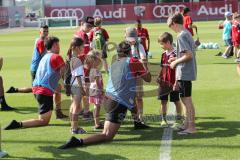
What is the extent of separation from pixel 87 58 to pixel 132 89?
1.13 m

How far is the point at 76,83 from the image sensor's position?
8.67 meters

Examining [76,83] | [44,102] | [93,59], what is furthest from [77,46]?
[44,102]

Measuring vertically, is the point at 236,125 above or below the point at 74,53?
below

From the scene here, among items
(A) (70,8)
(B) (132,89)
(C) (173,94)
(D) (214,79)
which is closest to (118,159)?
(B) (132,89)

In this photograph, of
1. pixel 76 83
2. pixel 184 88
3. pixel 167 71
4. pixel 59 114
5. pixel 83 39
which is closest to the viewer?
pixel 184 88

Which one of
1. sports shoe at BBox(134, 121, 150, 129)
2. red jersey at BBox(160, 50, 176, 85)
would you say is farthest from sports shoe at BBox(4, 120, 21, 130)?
red jersey at BBox(160, 50, 176, 85)

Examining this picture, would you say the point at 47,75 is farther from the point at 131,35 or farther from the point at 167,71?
the point at 167,71

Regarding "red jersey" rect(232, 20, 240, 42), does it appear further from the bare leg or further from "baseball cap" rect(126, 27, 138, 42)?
the bare leg

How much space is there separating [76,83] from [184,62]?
1810 millimetres

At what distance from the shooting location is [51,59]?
28.6 feet

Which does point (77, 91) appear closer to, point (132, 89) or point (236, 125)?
point (132, 89)

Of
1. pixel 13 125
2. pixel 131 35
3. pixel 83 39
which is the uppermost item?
pixel 131 35

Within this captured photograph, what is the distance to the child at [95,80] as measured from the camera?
8.84m

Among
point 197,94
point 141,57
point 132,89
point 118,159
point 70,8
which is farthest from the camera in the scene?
point 70,8
